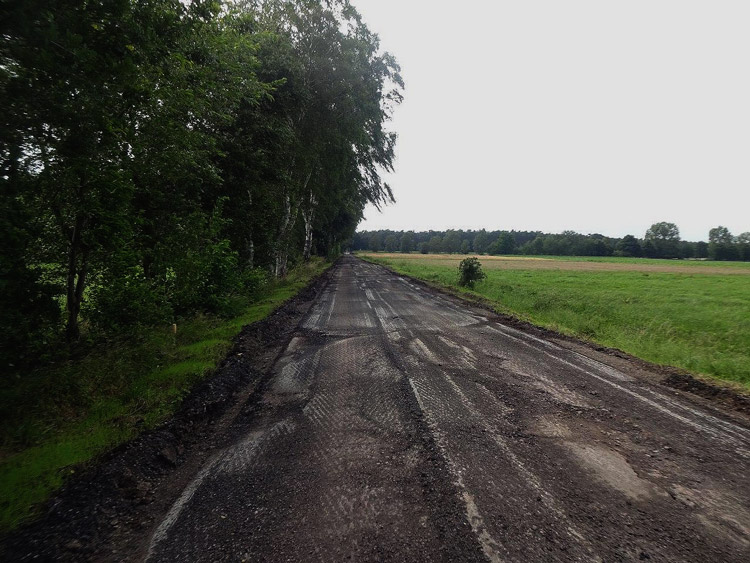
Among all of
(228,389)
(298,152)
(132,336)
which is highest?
(298,152)

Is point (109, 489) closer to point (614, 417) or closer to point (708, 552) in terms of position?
point (708, 552)

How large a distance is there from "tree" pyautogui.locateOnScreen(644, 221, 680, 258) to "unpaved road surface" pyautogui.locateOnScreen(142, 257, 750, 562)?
13615cm

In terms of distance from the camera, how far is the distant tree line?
335ft

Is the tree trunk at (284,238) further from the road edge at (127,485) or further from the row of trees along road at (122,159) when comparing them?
the road edge at (127,485)

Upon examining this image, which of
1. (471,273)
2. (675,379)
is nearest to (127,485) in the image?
(675,379)

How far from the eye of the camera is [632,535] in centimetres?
230

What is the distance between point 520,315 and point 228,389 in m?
8.95

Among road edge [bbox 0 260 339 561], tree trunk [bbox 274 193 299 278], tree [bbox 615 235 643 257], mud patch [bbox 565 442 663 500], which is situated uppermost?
tree [bbox 615 235 643 257]

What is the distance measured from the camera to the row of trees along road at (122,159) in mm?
2922

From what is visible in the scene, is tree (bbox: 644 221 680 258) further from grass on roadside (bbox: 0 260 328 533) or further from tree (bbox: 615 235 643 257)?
grass on roadside (bbox: 0 260 328 533)

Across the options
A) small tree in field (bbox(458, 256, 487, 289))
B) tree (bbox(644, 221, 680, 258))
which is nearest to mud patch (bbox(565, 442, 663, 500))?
small tree in field (bbox(458, 256, 487, 289))

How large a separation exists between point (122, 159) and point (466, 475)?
6356mm

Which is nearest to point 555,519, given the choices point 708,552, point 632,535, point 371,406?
point 632,535

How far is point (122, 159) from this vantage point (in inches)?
206
